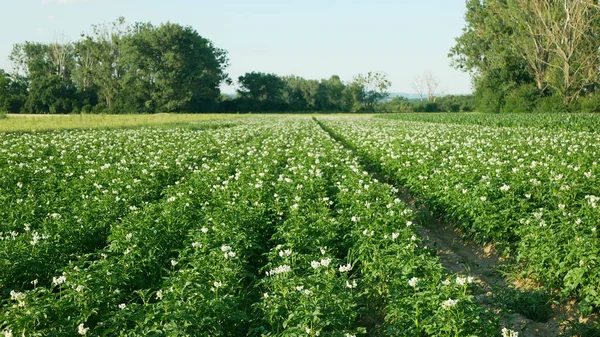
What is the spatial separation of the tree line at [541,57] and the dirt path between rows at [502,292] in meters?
34.9

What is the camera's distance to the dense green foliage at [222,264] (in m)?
4.21

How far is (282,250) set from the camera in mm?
6473

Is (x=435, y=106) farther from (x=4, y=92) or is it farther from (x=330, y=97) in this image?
(x=4, y=92)

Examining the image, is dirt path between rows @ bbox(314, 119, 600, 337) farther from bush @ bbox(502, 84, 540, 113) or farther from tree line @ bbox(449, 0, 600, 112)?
bush @ bbox(502, 84, 540, 113)

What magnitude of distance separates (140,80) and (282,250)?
77.1 m

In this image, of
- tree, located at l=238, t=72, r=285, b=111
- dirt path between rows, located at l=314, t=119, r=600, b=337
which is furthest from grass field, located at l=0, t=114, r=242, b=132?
tree, located at l=238, t=72, r=285, b=111

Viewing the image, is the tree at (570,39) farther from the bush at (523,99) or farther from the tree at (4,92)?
the tree at (4,92)

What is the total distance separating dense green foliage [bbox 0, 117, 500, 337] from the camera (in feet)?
13.8

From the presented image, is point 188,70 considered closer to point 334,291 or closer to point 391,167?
point 391,167

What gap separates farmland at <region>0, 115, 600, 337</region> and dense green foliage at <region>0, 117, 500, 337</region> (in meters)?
0.02

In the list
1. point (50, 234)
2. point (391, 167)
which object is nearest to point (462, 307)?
point (50, 234)

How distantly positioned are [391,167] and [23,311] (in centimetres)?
1072

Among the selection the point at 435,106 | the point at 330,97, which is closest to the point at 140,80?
the point at 330,97

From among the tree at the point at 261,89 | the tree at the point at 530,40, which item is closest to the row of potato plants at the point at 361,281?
the tree at the point at 530,40
